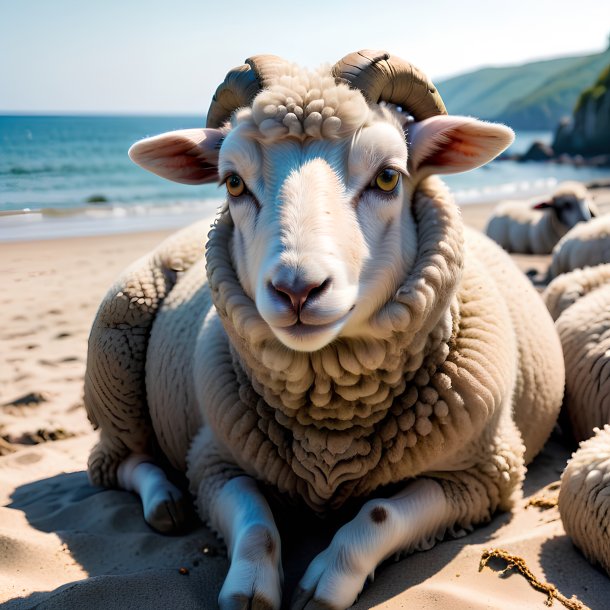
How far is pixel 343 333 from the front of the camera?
208 centimetres

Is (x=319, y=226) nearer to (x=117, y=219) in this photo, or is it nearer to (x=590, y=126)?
(x=117, y=219)

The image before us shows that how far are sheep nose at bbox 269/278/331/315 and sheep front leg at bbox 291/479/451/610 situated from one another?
0.80 meters

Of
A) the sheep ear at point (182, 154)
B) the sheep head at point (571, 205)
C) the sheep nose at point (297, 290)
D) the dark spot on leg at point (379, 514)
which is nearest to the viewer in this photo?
the sheep nose at point (297, 290)

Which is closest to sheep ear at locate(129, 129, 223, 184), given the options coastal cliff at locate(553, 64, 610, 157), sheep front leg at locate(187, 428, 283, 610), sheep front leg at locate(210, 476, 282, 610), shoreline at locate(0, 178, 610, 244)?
sheep front leg at locate(187, 428, 283, 610)

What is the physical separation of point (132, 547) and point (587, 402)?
1.98 meters

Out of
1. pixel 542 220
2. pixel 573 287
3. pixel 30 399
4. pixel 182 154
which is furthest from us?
pixel 542 220

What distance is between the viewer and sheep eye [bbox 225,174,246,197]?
2202 mm

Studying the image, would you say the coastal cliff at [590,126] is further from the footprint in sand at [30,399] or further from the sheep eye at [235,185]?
the sheep eye at [235,185]

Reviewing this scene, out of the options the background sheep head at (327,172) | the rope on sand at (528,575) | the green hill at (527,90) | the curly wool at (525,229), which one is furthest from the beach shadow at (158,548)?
the green hill at (527,90)

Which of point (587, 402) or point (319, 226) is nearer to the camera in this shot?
point (319, 226)

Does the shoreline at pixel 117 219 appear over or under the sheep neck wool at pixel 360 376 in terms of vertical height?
under

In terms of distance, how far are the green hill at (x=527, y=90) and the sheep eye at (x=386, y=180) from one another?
261 ft

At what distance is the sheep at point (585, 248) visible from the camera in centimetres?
592

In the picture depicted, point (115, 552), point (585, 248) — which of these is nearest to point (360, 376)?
point (115, 552)
